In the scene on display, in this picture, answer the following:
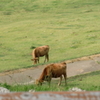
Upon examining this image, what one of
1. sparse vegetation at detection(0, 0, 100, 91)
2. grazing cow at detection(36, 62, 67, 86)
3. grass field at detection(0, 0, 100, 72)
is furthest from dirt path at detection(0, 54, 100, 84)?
grazing cow at detection(36, 62, 67, 86)

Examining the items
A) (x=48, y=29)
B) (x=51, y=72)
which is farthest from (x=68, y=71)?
(x=48, y=29)

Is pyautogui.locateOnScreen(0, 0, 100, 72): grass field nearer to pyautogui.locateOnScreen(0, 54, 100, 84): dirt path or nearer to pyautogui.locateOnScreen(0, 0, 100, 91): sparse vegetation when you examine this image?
pyautogui.locateOnScreen(0, 0, 100, 91): sparse vegetation

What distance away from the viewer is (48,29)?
2633cm

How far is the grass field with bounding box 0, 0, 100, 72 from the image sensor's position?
62.1 ft

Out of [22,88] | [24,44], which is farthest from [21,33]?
[22,88]

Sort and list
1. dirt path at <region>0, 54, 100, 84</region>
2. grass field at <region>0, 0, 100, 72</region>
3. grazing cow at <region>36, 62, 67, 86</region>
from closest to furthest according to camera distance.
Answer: grazing cow at <region>36, 62, 67, 86</region> < dirt path at <region>0, 54, 100, 84</region> < grass field at <region>0, 0, 100, 72</region>

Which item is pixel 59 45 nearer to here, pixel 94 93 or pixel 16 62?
pixel 16 62

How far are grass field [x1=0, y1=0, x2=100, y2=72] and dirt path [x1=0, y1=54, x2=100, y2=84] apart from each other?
117 cm

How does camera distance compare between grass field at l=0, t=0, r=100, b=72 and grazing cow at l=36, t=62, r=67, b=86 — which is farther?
grass field at l=0, t=0, r=100, b=72

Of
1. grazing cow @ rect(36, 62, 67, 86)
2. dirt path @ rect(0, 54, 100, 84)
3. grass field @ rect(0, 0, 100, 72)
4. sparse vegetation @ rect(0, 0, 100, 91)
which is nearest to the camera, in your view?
grazing cow @ rect(36, 62, 67, 86)

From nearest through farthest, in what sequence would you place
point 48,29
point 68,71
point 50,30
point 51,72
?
point 51,72 → point 68,71 → point 50,30 → point 48,29

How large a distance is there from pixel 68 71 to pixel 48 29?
1326 centimetres

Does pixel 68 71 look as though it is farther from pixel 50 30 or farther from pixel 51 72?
pixel 50 30

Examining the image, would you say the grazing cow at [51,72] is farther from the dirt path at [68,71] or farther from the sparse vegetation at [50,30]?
the dirt path at [68,71]
